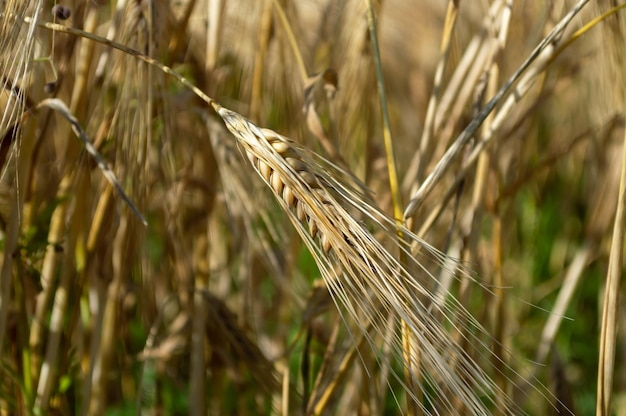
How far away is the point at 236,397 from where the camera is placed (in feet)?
4.21

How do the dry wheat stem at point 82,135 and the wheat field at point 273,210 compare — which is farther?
the dry wheat stem at point 82,135

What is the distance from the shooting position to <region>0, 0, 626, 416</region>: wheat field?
0.60 metres

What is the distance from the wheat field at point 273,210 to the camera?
0.60 metres

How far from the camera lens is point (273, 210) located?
3.64 feet

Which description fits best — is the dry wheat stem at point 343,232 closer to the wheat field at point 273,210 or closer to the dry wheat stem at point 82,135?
the wheat field at point 273,210

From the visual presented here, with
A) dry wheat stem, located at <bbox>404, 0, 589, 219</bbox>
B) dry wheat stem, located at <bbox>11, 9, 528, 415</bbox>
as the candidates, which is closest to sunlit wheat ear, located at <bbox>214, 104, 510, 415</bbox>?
dry wheat stem, located at <bbox>11, 9, 528, 415</bbox>

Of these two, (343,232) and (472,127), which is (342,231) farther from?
(472,127)

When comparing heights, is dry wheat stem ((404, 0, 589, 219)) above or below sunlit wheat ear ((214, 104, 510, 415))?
above

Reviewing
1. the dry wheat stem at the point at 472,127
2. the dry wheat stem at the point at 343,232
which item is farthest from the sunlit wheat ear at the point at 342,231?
the dry wheat stem at the point at 472,127

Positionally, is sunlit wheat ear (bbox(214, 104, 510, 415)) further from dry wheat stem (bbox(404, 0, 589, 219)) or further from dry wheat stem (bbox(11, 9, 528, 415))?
dry wheat stem (bbox(404, 0, 589, 219))

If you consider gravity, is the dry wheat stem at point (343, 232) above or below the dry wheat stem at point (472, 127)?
below

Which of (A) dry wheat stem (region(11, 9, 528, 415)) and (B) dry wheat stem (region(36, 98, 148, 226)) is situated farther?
(B) dry wheat stem (region(36, 98, 148, 226))

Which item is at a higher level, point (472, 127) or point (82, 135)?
point (472, 127)

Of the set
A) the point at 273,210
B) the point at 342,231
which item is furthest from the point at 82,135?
the point at 273,210
